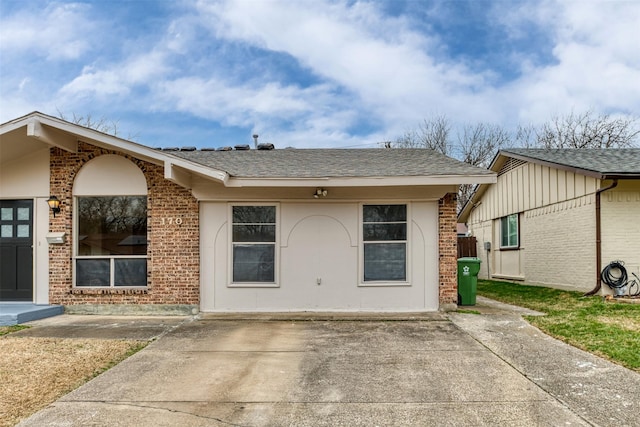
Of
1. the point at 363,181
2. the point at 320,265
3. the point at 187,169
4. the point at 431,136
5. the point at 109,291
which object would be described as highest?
the point at 431,136

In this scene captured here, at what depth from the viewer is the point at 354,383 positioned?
15.0ft

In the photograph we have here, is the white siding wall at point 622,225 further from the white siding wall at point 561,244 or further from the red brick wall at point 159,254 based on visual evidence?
the red brick wall at point 159,254

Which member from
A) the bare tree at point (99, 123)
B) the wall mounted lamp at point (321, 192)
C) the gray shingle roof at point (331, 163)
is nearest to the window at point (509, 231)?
the gray shingle roof at point (331, 163)

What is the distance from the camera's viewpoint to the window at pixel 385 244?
8539 mm

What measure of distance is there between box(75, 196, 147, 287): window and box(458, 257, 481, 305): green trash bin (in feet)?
20.6

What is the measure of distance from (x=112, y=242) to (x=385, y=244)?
534 cm

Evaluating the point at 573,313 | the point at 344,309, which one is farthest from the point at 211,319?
the point at 573,313

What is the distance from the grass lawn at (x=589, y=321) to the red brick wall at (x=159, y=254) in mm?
6277

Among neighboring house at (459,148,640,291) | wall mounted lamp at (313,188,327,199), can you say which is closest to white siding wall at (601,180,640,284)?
neighboring house at (459,148,640,291)

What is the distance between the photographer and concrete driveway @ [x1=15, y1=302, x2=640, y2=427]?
3.73 meters

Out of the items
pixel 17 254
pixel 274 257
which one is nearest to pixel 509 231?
pixel 274 257

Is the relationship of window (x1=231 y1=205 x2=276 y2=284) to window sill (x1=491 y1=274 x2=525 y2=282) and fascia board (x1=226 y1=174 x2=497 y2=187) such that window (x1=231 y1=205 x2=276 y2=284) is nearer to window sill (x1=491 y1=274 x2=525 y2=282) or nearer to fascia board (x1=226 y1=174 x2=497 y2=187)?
fascia board (x1=226 y1=174 x2=497 y2=187)

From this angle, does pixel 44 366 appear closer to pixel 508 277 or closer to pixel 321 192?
pixel 321 192

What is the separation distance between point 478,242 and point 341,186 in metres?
12.2
